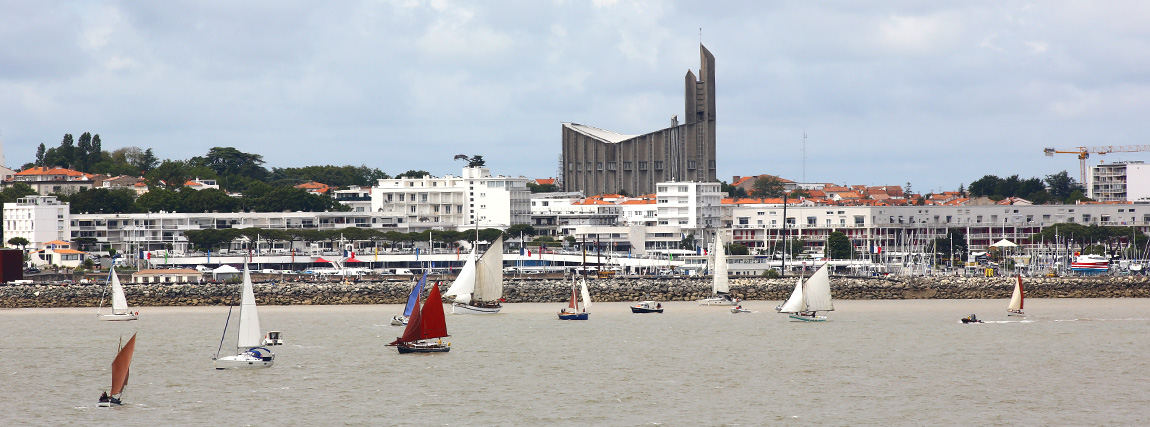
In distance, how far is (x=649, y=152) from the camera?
125 meters

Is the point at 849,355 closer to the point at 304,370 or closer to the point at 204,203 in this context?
the point at 304,370

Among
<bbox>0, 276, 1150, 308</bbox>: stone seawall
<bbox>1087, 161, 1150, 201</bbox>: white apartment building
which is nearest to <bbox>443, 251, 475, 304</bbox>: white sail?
<bbox>0, 276, 1150, 308</bbox>: stone seawall

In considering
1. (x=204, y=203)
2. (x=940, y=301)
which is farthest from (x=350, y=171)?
(x=940, y=301)

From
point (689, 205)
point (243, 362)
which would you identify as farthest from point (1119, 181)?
point (243, 362)

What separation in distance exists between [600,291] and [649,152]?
62.4 meters

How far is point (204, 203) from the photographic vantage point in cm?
10400

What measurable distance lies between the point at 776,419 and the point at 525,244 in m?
80.4

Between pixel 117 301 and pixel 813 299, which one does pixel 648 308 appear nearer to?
pixel 813 299

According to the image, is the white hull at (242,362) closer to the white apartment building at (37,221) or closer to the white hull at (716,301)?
the white hull at (716,301)

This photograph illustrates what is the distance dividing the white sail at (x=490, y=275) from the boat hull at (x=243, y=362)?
48.5 feet

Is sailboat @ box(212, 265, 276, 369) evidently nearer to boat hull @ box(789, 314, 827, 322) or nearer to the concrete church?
boat hull @ box(789, 314, 827, 322)

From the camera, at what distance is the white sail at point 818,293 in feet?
155

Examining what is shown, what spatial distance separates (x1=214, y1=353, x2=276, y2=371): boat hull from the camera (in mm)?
32312

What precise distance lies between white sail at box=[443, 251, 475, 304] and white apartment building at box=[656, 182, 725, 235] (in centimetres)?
5799
